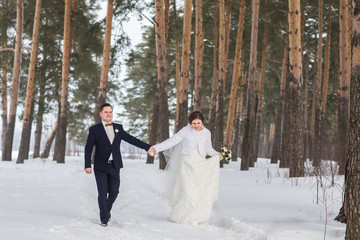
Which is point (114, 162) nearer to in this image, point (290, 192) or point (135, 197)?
point (135, 197)

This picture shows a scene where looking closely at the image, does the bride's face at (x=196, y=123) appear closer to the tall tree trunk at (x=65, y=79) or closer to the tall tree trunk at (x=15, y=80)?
the tall tree trunk at (x=65, y=79)

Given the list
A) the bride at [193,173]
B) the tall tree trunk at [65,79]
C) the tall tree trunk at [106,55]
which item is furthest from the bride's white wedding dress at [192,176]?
the tall tree trunk at [65,79]

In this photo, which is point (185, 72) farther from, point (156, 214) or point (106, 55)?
point (156, 214)

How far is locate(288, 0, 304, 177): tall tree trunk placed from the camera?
404 inches

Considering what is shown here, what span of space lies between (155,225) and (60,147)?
43.3ft

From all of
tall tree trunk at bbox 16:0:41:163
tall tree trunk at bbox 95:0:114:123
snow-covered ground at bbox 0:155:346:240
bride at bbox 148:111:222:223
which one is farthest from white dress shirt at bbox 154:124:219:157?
tall tree trunk at bbox 16:0:41:163

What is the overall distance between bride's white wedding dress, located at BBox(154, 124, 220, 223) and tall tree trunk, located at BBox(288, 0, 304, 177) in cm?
488

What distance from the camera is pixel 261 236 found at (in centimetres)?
477

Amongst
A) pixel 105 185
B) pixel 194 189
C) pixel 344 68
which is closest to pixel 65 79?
pixel 344 68

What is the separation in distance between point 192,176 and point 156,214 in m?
1.06

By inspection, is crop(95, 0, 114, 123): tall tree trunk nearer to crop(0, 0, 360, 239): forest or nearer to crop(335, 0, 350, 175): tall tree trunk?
crop(0, 0, 360, 239): forest

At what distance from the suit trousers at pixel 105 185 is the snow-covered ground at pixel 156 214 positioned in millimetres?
242

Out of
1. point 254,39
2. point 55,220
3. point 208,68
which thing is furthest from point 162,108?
point 208,68

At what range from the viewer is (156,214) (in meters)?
6.46
